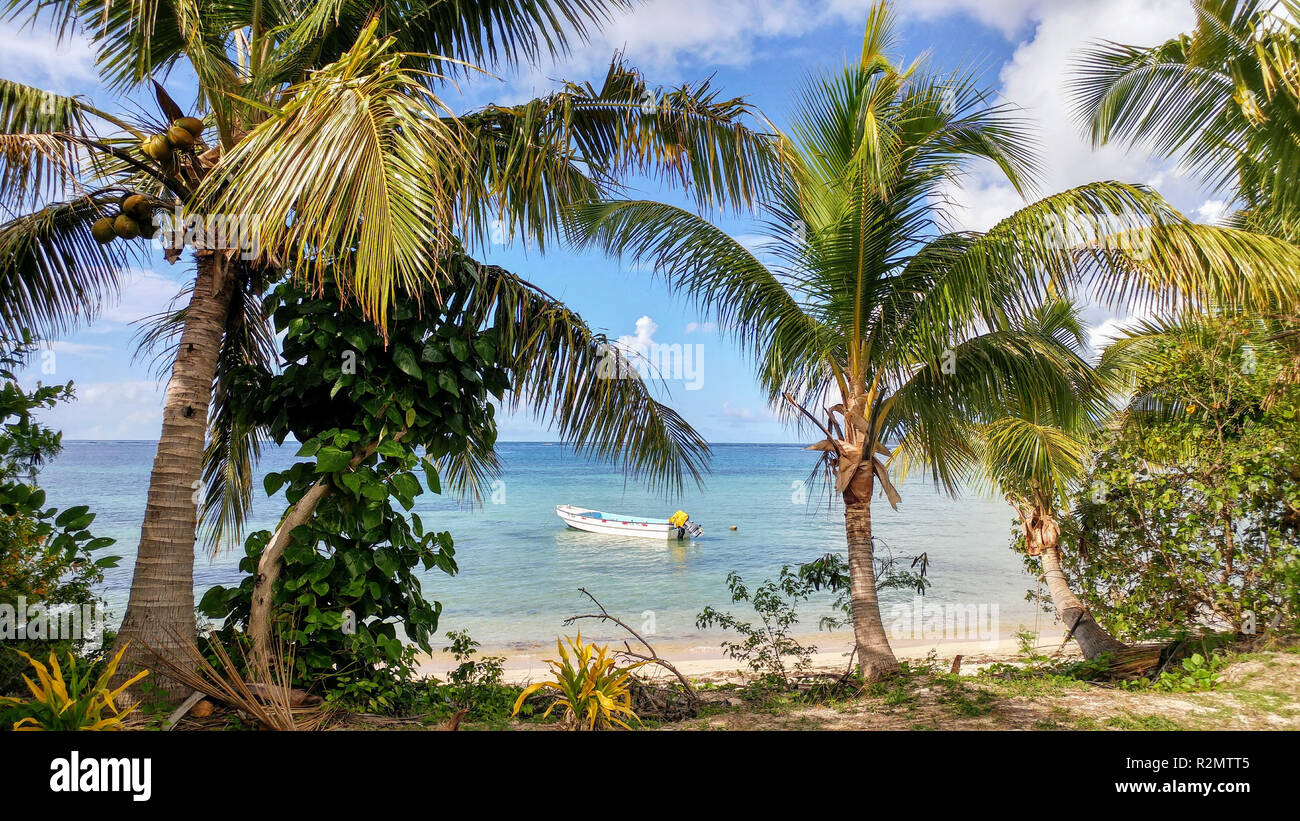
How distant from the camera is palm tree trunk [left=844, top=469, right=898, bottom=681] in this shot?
646 centimetres

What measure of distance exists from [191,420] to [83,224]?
184cm

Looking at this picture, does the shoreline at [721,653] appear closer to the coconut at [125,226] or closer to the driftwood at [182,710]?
the driftwood at [182,710]

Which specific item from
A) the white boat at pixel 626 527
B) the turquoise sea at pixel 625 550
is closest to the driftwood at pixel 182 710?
the turquoise sea at pixel 625 550

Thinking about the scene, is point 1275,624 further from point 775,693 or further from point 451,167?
point 451,167

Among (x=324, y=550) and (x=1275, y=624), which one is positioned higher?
(x=324, y=550)

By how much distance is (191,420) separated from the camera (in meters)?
4.57

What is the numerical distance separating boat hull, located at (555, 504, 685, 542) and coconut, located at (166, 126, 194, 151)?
2254cm

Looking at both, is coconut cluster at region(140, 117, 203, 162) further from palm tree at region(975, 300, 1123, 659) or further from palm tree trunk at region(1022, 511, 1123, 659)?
palm tree trunk at region(1022, 511, 1123, 659)

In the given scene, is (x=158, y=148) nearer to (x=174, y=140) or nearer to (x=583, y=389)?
(x=174, y=140)

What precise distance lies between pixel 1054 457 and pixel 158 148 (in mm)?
6754

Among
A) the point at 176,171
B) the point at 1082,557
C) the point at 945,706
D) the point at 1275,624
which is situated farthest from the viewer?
the point at 1082,557

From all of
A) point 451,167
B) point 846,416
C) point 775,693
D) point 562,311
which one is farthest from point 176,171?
point 775,693

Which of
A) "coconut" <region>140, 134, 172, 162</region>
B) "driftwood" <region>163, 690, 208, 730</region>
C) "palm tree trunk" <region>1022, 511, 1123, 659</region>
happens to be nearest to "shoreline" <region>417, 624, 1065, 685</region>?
"palm tree trunk" <region>1022, 511, 1123, 659</region>

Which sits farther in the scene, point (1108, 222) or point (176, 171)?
point (1108, 222)
